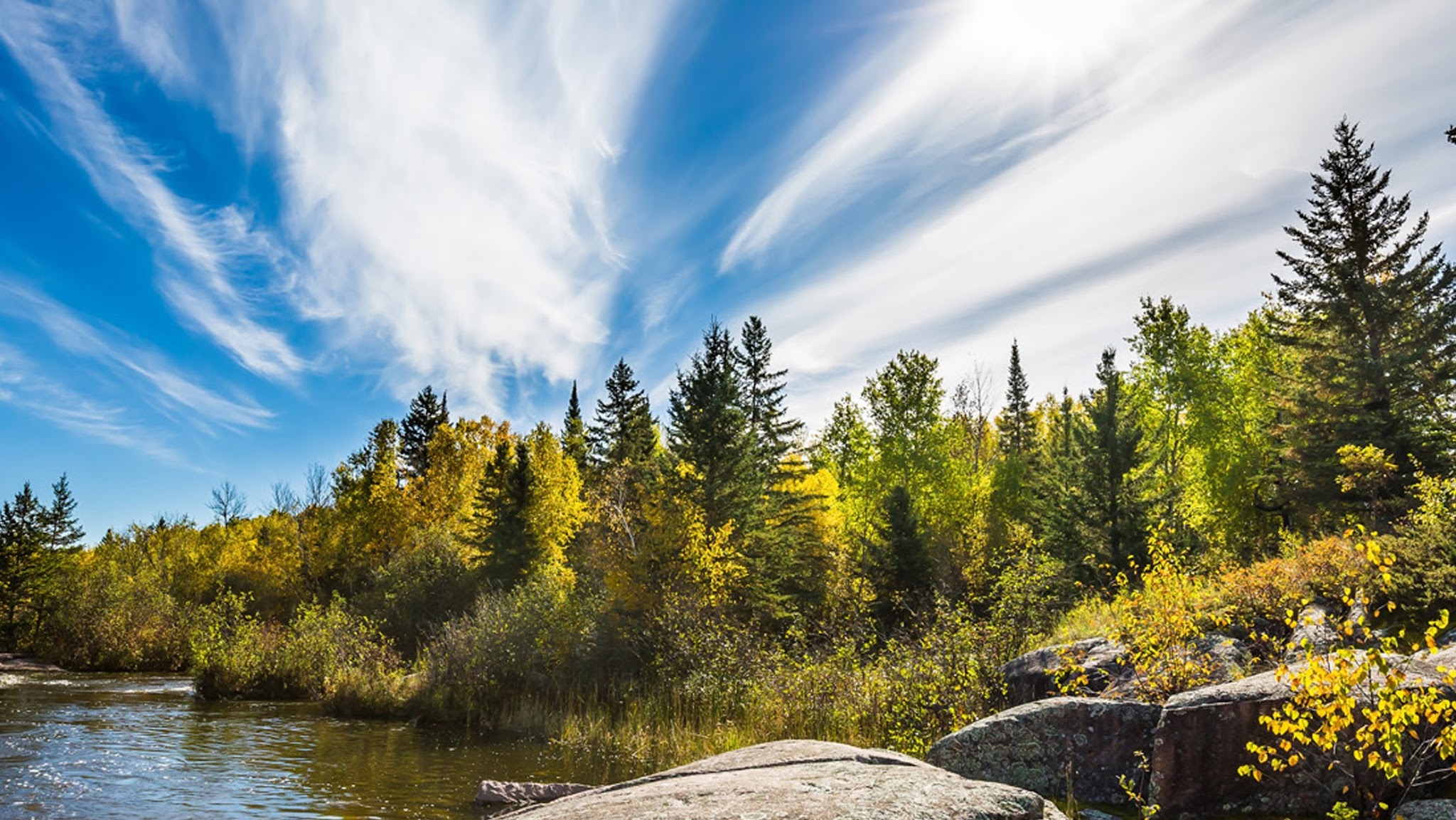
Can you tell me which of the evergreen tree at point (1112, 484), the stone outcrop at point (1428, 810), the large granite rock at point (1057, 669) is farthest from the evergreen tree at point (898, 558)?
the stone outcrop at point (1428, 810)

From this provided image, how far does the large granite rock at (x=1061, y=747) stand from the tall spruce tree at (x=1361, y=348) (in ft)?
47.8

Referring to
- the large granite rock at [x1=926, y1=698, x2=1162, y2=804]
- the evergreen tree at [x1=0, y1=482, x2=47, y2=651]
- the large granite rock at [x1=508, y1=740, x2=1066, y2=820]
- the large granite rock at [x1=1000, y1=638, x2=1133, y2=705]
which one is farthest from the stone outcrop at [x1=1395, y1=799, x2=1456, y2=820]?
the evergreen tree at [x1=0, y1=482, x2=47, y2=651]

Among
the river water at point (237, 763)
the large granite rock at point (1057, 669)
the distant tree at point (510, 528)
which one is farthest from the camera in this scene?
the distant tree at point (510, 528)

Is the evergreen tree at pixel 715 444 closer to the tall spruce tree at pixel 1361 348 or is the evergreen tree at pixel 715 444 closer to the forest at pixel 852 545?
the forest at pixel 852 545

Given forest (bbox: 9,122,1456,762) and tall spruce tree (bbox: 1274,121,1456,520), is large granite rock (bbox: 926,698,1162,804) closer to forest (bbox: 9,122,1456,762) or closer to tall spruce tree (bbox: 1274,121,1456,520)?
forest (bbox: 9,122,1456,762)

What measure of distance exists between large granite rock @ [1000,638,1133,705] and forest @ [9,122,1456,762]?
0.39m

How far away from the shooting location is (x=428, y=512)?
41844 millimetres

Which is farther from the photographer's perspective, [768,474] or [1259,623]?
[768,474]

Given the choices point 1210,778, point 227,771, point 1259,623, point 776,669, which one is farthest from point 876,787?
point 227,771

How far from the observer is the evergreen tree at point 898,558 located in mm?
23688

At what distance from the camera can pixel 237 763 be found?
1280 centimetres

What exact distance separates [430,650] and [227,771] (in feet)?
29.9

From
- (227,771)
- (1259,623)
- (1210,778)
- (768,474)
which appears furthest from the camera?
(768,474)

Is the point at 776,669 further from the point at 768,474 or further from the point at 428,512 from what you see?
the point at 428,512
